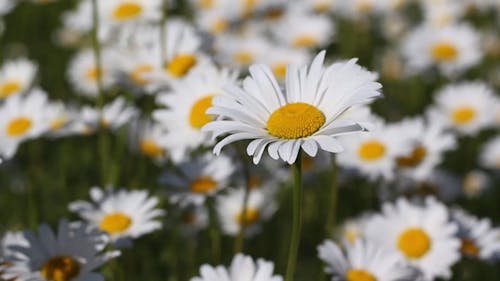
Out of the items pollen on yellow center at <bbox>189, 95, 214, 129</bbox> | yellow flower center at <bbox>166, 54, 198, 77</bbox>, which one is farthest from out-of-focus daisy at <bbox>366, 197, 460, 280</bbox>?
yellow flower center at <bbox>166, 54, 198, 77</bbox>

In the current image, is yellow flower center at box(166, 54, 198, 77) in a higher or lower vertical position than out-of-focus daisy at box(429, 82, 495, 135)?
lower

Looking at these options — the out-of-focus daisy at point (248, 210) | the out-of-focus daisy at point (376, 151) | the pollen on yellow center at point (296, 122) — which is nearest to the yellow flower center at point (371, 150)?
the out-of-focus daisy at point (376, 151)

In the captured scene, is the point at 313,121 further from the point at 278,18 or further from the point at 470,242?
the point at 278,18

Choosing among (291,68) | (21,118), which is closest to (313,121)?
(291,68)

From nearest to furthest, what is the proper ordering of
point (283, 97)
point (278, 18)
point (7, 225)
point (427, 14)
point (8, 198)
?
point (283, 97) < point (7, 225) < point (8, 198) < point (278, 18) < point (427, 14)

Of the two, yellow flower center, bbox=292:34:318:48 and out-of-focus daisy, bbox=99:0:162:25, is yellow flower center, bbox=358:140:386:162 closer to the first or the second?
out-of-focus daisy, bbox=99:0:162:25

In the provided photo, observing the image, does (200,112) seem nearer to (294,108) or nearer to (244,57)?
(294,108)
